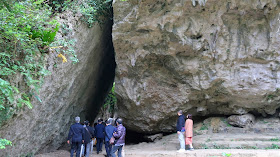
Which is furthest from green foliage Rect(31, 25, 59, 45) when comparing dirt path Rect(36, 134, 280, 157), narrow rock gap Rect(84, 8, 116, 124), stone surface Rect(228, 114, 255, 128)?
stone surface Rect(228, 114, 255, 128)

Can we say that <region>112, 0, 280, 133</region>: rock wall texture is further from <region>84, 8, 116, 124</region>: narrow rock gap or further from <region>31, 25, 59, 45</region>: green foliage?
<region>31, 25, 59, 45</region>: green foliage

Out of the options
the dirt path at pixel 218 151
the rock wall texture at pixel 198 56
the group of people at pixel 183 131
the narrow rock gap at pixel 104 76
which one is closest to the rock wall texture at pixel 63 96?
the narrow rock gap at pixel 104 76

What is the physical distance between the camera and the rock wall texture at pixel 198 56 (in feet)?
28.1

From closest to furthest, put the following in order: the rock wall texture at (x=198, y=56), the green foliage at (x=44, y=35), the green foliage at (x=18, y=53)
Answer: the green foliage at (x=18, y=53) → the green foliage at (x=44, y=35) → the rock wall texture at (x=198, y=56)

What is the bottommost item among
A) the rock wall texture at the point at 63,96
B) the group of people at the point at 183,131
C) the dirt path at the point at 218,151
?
the dirt path at the point at 218,151

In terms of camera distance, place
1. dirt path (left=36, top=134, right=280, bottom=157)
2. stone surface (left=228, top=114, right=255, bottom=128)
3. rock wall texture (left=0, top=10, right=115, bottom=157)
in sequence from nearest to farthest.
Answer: rock wall texture (left=0, top=10, right=115, bottom=157)
dirt path (left=36, top=134, right=280, bottom=157)
stone surface (left=228, top=114, right=255, bottom=128)

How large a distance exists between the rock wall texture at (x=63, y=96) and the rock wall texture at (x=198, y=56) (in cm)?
148

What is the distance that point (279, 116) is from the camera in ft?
33.1

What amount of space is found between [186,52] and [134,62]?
92.5 inches

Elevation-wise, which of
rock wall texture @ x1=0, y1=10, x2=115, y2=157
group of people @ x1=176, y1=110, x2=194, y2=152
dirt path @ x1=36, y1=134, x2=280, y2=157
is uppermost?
rock wall texture @ x1=0, y1=10, x2=115, y2=157

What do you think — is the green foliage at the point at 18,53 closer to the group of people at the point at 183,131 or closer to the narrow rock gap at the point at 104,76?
the group of people at the point at 183,131

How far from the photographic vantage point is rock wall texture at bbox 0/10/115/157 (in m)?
6.03

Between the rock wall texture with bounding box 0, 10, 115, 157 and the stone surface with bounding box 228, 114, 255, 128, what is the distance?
23.7 ft

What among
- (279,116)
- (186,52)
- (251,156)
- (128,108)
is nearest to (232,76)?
(186,52)
